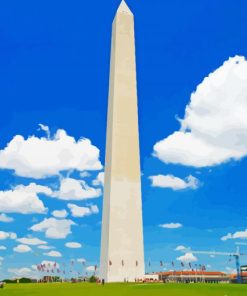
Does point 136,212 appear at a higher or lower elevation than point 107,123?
lower

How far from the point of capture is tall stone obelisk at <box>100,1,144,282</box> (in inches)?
2110

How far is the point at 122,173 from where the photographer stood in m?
55.9

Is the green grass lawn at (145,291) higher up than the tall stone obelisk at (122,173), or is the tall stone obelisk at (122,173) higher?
the tall stone obelisk at (122,173)

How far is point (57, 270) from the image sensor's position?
70.1 metres

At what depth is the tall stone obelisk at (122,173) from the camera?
5359 cm

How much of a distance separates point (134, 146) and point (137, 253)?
12.6 metres

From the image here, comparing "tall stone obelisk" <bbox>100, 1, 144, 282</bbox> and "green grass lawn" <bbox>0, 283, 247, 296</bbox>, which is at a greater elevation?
"tall stone obelisk" <bbox>100, 1, 144, 282</bbox>

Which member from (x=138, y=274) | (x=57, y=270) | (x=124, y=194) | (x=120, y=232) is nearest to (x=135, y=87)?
(x=124, y=194)

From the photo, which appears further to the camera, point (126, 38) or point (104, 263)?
point (126, 38)

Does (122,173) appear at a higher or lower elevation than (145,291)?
higher

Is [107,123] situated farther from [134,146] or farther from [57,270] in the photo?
[57,270]

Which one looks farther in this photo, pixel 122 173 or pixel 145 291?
pixel 122 173

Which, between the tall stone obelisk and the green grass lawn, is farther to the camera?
the tall stone obelisk

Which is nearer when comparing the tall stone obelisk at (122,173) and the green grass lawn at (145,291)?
the green grass lawn at (145,291)
